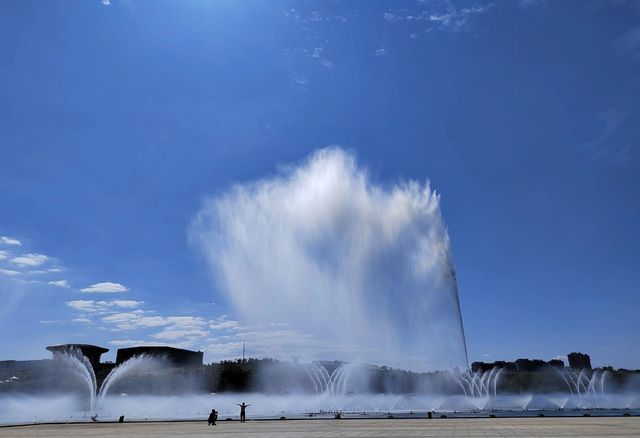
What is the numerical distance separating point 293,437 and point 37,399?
683 ft

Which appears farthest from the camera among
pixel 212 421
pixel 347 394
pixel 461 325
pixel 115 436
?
pixel 347 394

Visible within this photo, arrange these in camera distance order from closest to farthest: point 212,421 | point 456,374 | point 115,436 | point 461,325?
point 115,436
point 212,421
point 461,325
point 456,374

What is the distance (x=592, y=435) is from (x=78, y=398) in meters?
211

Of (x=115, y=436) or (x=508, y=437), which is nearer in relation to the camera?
(x=508, y=437)

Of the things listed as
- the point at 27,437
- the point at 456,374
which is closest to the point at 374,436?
the point at 27,437

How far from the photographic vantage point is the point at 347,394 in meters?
184

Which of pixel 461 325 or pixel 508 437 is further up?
pixel 461 325

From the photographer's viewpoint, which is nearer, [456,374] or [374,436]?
[374,436]

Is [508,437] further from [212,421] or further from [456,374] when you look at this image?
[456,374]

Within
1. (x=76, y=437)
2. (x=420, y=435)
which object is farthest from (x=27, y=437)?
(x=420, y=435)

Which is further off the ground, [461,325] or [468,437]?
[461,325]

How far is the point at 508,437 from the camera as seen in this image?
27031mm

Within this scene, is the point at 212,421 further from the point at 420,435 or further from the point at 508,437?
the point at 508,437

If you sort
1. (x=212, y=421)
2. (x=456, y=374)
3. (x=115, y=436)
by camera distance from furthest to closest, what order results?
(x=456, y=374)
(x=212, y=421)
(x=115, y=436)
